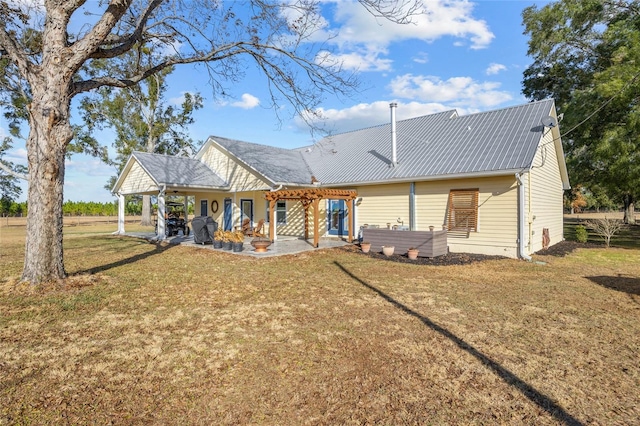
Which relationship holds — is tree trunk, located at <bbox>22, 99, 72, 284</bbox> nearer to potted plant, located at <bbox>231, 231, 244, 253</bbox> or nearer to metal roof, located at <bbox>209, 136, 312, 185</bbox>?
potted plant, located at <bbox>231, 231, 244, 253</bbox>

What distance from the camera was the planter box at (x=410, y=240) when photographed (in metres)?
10.6

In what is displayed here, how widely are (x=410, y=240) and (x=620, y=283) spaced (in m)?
5.16

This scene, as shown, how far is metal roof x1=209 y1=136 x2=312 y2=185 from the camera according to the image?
14.7m

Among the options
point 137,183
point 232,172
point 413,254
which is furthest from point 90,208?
point 413,254

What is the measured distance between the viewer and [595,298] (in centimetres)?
613

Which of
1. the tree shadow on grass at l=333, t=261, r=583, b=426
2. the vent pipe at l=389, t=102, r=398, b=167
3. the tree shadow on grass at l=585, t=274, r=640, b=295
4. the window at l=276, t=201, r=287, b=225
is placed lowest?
the tree shadow on grass at l=333, t=261, r=583, b=426

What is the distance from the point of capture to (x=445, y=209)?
11891mm

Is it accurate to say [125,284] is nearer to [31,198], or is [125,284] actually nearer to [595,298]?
[31,198]

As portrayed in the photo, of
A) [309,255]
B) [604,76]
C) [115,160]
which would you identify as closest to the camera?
[309,255]

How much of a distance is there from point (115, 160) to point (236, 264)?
84.8ft

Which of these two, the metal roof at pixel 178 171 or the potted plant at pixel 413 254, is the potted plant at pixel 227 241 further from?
the potted plant at pixel 413 254

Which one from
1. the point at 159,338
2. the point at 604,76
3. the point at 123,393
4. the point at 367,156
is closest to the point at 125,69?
the point at 367,156

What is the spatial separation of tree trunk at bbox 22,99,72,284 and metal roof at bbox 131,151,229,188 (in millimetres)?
8031

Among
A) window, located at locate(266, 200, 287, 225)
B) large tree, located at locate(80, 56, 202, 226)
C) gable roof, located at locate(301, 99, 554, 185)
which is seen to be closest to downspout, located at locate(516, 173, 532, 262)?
gable roof, located at locate(301, 99, 554, 185)
